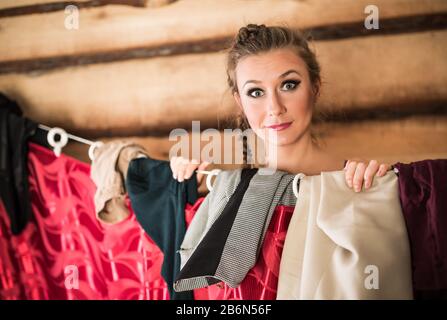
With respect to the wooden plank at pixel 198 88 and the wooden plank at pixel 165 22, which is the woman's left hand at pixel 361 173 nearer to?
the wooden plank at pixel 198 88

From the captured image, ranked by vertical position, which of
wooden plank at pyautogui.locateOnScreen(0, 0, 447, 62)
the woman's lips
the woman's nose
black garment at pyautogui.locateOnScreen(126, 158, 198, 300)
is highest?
wooden plank at pyautogui.locateOnScreen(0, 0, 447, 62)

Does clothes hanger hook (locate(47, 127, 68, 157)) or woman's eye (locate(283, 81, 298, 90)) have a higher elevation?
woman's eye (locate(283, 81, 298, 90))

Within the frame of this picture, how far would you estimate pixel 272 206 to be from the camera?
102cm

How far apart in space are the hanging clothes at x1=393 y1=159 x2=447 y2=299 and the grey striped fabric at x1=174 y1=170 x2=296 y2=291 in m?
0.25

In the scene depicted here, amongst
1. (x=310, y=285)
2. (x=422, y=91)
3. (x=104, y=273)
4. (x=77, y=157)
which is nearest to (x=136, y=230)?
(x=104, y=273)

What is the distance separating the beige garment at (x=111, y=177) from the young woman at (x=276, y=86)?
152 millimetres

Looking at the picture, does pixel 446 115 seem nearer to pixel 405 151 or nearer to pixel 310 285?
pixel 405 151

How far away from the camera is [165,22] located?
141cm

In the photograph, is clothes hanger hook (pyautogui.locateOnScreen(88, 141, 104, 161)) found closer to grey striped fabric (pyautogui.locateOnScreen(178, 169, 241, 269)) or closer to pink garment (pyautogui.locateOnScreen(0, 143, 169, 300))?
pink garment (pyautogui.locateOnScreen(0, 143, 169, 300))

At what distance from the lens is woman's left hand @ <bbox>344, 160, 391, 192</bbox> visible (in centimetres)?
96

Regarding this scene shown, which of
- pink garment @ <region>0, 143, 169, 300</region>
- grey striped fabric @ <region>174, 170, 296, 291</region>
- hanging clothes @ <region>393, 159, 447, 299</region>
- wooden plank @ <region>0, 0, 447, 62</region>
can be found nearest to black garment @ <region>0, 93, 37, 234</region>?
pink garment @ <region>0, 143, 169, 300</region>

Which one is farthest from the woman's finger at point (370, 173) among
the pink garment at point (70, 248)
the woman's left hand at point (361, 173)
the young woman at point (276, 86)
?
the pink garment at point (70, 248)

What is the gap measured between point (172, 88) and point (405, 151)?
0.70m

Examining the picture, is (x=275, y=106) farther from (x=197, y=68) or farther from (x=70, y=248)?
(x=70, y=248)
